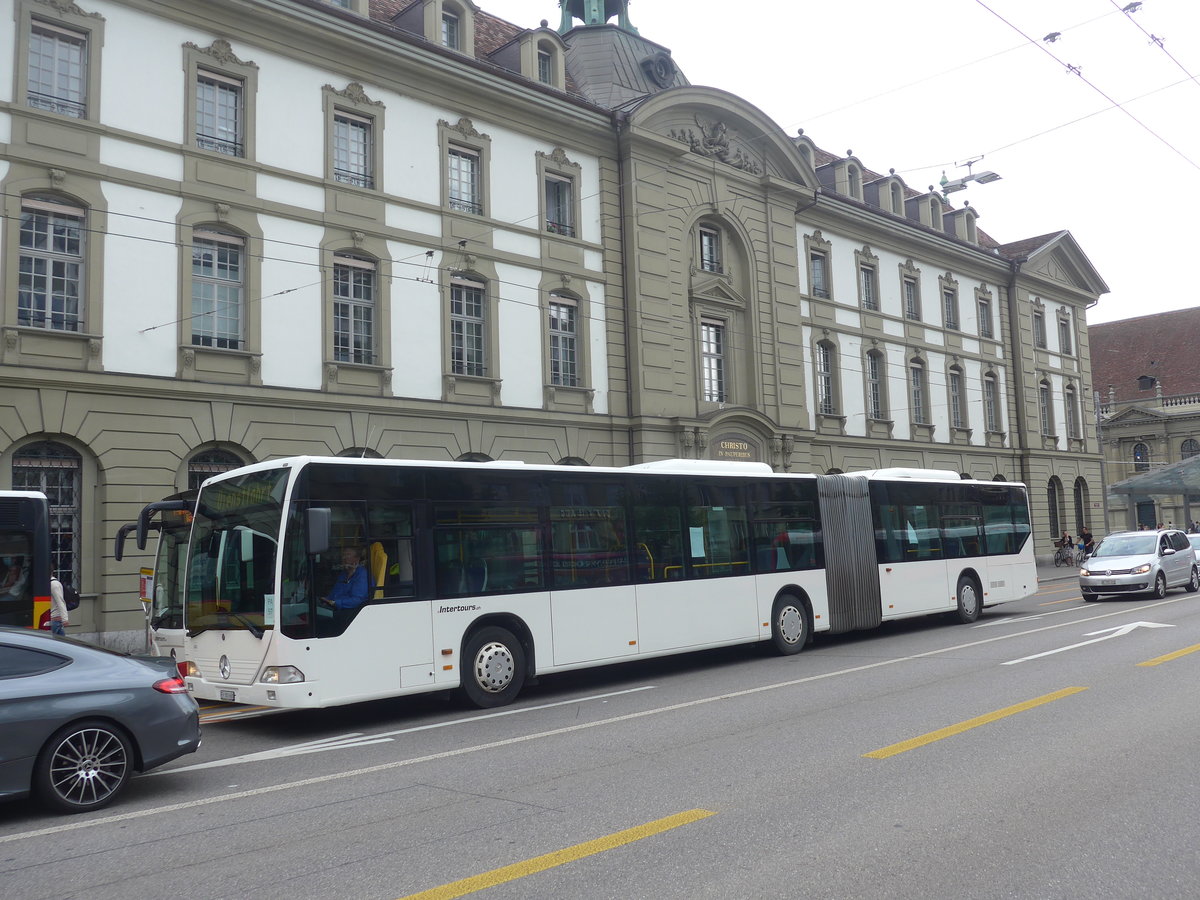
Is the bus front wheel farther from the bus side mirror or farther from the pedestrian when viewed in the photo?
the pedestrian

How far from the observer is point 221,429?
19578mm

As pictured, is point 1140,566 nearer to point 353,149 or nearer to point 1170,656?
point 1170,656

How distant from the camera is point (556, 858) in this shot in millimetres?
5699

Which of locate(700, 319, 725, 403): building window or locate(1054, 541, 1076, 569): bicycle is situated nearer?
locate(700, 319, 725, 403): building window

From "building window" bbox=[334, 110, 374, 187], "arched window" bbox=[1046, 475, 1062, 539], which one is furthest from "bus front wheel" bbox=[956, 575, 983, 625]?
"arched window" bbox=[1046, 475, 1062, 539]

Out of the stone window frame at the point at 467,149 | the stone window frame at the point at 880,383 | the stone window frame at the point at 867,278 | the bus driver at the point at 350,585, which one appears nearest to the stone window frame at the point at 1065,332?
the stone window frame at the point at 867,278

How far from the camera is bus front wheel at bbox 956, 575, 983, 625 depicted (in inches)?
806

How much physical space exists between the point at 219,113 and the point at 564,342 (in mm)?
9391

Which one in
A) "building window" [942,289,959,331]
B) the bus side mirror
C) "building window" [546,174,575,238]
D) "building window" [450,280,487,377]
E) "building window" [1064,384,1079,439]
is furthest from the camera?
"building window" [1064,384,1079,439]

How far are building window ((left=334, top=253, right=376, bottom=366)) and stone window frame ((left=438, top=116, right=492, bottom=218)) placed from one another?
2628 millimetres

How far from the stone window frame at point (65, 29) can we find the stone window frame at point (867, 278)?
24681 millimetres

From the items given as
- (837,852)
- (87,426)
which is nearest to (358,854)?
(837,852)

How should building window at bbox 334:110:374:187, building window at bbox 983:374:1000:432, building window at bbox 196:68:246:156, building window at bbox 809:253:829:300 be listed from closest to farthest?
building window at bbox 196:68:246:156 → building window at bbox 334:110:374:187 → building window at bbox 809:253:829:300 → building window at bbox 983:374:1000:432

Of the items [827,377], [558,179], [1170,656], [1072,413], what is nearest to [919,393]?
[827,377]
